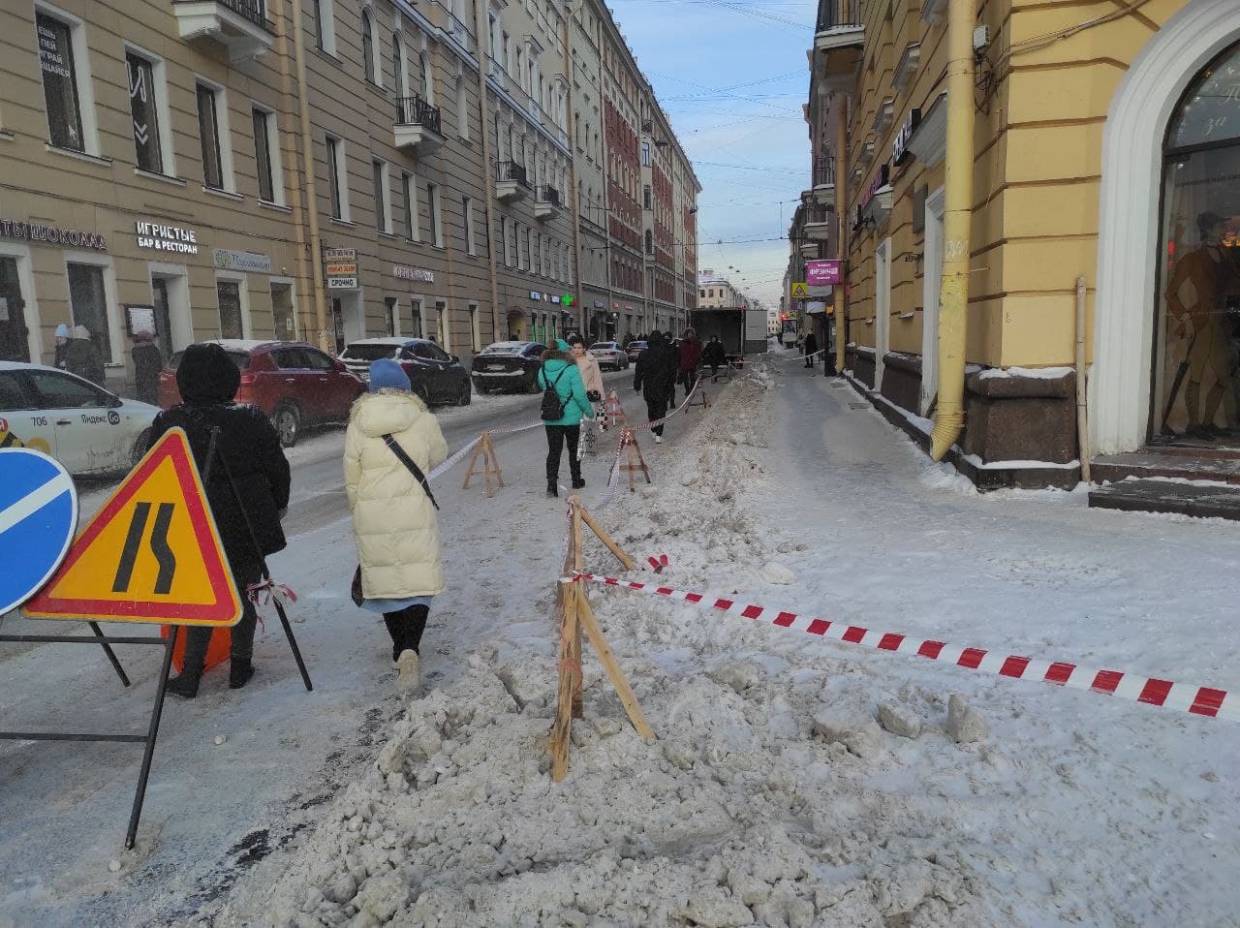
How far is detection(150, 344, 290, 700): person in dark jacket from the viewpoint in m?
3.73

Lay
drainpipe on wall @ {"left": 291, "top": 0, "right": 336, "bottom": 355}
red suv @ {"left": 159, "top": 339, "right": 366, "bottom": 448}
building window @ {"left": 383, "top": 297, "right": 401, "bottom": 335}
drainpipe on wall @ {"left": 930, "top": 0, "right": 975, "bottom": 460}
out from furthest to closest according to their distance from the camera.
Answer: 1. building window @ {"left": 383, "top": 297, "right": 401, "bottom": 335}
2. drainpipe on wall @ {"left": 291, "top": 0, "right": 336, "bottom": 355}
3. red suv @ {"left": 159, "top": 339, "right": 366, "bottom": 448}
4. drainpipe on wall @ {"left": 930, "top": 0, "right": 975, "bottom": 460}

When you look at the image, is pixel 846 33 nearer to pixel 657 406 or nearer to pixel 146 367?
pixel 657 406

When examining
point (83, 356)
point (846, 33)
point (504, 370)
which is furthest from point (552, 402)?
point (846, 33)

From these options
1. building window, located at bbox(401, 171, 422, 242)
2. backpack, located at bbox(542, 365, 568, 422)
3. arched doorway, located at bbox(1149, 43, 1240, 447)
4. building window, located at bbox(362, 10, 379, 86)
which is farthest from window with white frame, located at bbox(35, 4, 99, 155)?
arched doorway, located at bbox(1149, 43, 1240, 447)

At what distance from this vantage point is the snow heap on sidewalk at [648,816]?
7.25 ft

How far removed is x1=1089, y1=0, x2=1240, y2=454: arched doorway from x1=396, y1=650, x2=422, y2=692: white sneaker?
6.18m

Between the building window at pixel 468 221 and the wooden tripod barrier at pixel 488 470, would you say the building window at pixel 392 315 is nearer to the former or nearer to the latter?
the building window at pixel 468 221

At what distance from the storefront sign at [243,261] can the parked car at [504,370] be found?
6.36 meters

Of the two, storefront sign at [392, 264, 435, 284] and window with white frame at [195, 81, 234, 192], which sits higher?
window with white frame at [195, 81, 234, 192]

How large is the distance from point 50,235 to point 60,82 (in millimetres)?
2797

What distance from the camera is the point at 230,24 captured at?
15.7m

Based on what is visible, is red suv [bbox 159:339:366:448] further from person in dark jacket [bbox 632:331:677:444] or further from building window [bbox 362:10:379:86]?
building window [bbox 362:10:379:86]

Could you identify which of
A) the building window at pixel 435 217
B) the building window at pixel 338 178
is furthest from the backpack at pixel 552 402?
the building window at pixel 435 217

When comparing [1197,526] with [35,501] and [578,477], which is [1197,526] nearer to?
[578,477]
